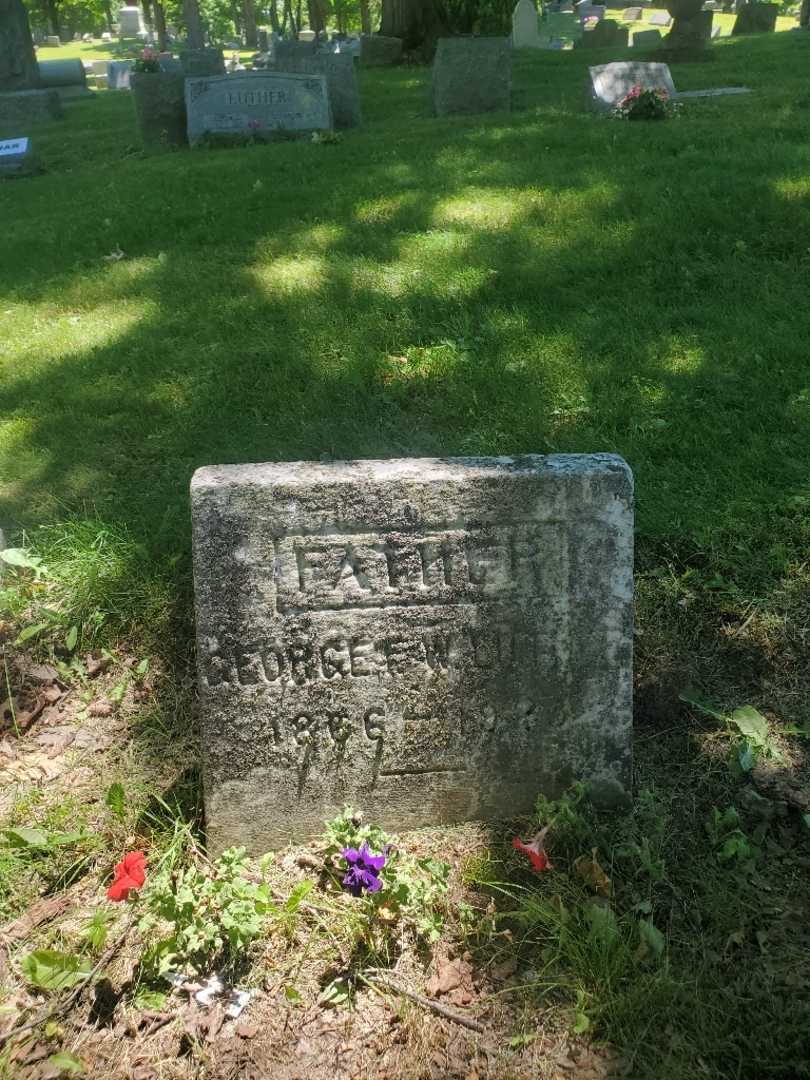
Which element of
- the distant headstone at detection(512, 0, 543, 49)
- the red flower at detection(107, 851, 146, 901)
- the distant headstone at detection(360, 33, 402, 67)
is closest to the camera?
the red flower at detection(107, 851, 146, 901)

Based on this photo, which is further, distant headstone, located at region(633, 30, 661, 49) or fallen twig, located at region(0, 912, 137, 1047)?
distant headstone, located at region(633, 30, 661, 49)

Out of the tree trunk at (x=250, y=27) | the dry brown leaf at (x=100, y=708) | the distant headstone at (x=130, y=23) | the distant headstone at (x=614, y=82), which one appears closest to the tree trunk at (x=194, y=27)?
the distant headstone at (x=614, y=82)

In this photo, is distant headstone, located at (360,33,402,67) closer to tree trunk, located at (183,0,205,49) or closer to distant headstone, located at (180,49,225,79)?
distant headstone, located at (180,49,225,79)

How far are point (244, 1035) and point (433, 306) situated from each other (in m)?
4.16

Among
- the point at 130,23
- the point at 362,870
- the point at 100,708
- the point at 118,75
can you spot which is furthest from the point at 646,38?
the point at 130,23

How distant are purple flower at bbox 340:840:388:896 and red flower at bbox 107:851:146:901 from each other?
0.50 m

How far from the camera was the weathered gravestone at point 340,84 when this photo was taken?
10.3 metres

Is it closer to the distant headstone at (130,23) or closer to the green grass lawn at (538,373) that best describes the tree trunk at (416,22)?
the green grass lawn at (538,373)

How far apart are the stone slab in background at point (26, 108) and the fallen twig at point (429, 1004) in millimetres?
15092

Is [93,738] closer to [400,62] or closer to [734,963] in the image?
[734,963]

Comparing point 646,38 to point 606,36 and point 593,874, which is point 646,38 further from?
point 593,874

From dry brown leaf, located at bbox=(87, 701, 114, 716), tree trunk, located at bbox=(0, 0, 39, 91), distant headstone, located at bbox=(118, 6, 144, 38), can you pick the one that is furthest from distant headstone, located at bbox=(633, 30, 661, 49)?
distant headstone, located at bbox=(118, 6, 144, 38)

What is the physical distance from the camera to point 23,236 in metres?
7.35

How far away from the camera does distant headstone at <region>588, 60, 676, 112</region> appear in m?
9.66
